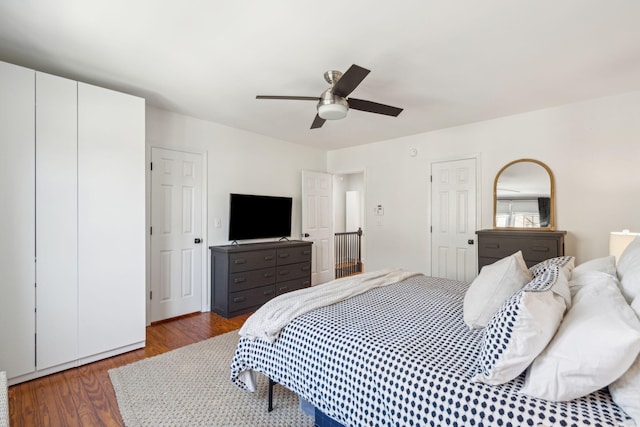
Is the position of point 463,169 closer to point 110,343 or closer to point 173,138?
point 173,138

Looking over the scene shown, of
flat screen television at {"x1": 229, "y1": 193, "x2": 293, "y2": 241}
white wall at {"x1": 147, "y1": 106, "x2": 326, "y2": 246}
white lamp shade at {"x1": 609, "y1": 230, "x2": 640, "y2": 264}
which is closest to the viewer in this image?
white lamp shade at {"x1": 609, "y1": 230, "x2": 640, "y2": 264}

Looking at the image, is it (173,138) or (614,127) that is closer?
(614,127)

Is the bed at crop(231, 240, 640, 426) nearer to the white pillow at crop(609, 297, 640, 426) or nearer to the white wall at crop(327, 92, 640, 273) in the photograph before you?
the white pillow at crop(609, 297, 640, 426)

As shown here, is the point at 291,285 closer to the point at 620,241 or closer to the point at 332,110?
the point at 332,110

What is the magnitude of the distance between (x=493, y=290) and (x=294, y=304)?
115 cm

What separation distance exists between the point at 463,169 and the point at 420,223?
37.0 inches

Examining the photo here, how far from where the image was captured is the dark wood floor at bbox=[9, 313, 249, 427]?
6.31ft

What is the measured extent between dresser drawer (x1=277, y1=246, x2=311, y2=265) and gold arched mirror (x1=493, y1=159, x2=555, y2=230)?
8.40ft

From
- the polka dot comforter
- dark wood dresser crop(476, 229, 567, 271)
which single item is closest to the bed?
the polka dot comforter

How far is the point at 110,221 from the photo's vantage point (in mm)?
2699

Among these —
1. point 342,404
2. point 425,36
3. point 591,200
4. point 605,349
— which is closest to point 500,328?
point 605,349

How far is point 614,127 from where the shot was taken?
10.3 ft

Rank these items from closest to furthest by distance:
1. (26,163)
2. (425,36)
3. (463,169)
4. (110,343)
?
1. (425,36)
2. (26,163)
3. (110,343)
4. (463,169)

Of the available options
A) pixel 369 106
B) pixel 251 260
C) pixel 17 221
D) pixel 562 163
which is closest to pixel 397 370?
pixel 369 106
